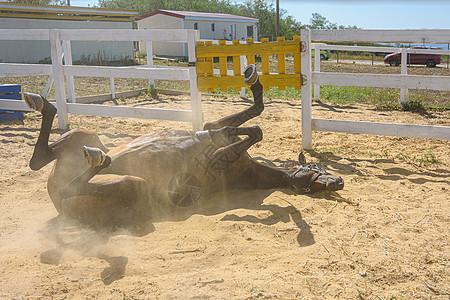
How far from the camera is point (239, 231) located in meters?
3.09

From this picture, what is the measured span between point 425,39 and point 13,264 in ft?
16.8

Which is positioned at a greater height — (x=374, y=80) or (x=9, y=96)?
(x=374, y=80)

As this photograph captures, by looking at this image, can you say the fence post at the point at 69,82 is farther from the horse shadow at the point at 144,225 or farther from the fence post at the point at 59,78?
the horse shadow at the point at 144,225

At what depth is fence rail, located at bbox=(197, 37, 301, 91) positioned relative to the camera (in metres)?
5.49

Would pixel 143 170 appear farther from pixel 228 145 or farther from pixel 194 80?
pixel 194 80

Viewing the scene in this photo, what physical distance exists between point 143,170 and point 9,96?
591 cm

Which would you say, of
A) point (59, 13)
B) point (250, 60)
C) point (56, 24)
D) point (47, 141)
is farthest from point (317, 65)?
point (59, 13)

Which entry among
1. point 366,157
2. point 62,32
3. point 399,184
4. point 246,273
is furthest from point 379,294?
point 62,32

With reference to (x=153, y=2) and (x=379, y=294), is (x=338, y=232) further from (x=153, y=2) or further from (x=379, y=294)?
(x=153, y=2)

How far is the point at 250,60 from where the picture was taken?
5.79 metres

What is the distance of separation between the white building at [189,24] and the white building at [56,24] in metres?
4.71

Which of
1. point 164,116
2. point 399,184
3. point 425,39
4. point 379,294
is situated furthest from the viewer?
point 164,116

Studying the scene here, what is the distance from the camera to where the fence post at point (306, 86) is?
17.9ft

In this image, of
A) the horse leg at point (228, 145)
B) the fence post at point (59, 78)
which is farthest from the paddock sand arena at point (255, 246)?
the fence post at point (59, 78)
